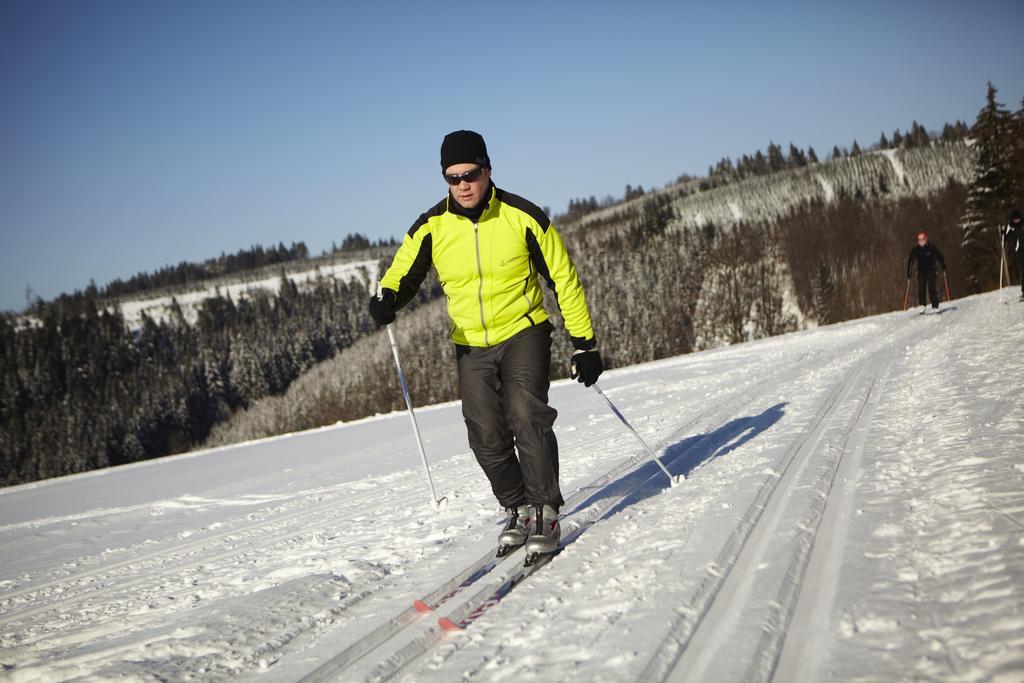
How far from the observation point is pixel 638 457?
6000mm

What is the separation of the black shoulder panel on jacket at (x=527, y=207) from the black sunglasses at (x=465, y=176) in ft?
0.77

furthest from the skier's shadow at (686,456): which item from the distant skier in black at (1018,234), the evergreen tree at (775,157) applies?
the evergreen tree at (775,157)

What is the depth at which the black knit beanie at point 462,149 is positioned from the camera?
3.73 metres

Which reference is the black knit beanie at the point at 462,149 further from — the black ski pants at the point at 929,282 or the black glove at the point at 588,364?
the black ski pants at the point at 929,282

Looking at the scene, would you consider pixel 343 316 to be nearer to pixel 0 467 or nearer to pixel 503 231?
pixel 0 467

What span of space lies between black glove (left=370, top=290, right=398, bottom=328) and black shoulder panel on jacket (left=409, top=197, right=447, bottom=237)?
43cm

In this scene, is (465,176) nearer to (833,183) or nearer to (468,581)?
(468,581)

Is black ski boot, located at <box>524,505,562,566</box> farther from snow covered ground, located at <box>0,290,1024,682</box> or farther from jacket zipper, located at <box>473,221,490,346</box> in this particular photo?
jacket zipper, located at <box>473,221,490,346</box>

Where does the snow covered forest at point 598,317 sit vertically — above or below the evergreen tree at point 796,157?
below

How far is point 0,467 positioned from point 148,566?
3799 inches

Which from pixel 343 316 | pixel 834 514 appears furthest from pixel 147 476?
pixel 343 316

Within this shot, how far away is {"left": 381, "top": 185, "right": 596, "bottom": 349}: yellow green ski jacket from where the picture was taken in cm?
383

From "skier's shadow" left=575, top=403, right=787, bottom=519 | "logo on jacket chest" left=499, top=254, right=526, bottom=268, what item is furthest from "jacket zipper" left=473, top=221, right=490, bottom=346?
"skier's shadow" left=575, top=403, right=787, bottom=519

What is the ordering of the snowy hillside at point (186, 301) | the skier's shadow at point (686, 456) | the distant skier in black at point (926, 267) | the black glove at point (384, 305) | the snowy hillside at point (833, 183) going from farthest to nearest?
the snowy hillside at point (186, 301)
the snowy hillside at point (833, 183)
the distant skier in black at point (926, 267)
the skier's shadow at point (686, 456)
the black glove at point (384, 305)
